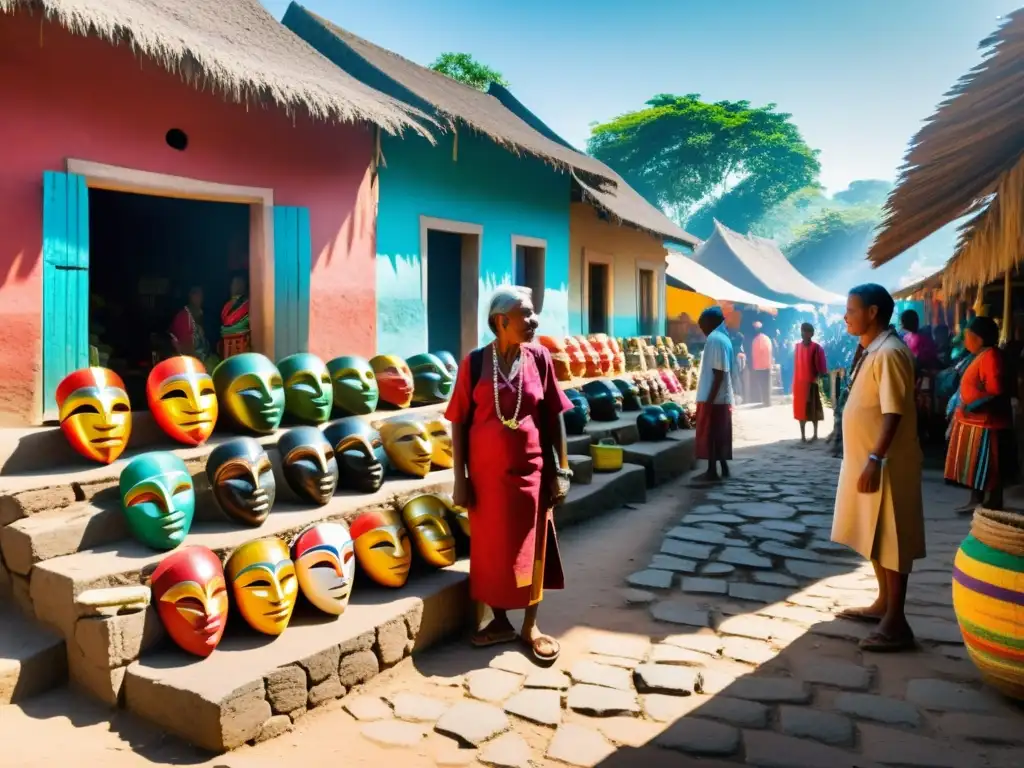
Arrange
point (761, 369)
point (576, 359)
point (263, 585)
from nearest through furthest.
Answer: point (263, 585) < point (576, 359) < point (761, 369)

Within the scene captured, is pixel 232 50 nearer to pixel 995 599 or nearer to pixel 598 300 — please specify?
pixel 995 599

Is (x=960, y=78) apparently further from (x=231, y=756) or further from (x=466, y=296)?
(x=466, y=296)

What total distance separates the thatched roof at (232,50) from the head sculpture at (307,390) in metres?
2.02

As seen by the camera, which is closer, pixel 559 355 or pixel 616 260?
pixel 559 355

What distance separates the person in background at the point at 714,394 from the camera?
8312mm

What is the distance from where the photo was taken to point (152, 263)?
963cm

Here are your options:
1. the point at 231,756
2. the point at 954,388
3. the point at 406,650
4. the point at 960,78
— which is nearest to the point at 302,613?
the point at 406,650

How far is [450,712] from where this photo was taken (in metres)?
3.61

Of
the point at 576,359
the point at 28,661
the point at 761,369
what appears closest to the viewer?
the point at 28,661

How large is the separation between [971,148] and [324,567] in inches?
182

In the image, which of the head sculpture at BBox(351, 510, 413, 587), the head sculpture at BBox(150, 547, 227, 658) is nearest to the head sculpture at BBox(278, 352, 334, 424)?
the head sculpture at BBox(351, 510, 413, 587)

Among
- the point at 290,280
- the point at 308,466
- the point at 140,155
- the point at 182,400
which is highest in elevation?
the point at 140,155

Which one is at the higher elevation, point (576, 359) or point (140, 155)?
point (140, 155)

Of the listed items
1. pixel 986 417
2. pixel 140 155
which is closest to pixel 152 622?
pixel 140 155
